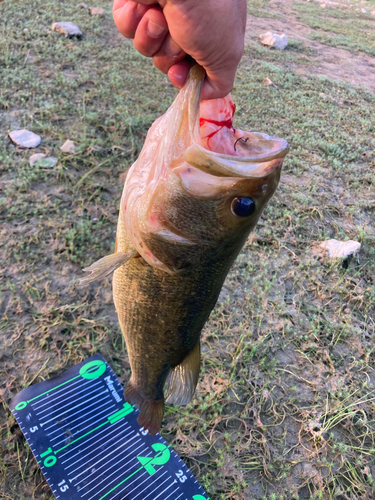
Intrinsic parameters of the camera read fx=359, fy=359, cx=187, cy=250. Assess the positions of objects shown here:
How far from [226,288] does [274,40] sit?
21.7ft

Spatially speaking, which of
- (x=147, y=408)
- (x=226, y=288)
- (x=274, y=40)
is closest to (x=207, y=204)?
(x=147, y=408)

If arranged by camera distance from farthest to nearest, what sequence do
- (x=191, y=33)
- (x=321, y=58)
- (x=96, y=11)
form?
(x=321, y=58)
(x=96, y=11)
(x=191, y=33)

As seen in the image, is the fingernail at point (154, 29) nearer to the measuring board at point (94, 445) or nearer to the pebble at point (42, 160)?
the measuring board at point (94, 445)

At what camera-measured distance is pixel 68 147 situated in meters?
3.58

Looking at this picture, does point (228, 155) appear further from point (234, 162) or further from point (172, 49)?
point (172, 49)

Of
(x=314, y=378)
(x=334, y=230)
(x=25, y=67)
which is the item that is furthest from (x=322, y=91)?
(x=314, y=378)

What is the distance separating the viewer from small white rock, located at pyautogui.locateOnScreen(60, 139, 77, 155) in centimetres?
357

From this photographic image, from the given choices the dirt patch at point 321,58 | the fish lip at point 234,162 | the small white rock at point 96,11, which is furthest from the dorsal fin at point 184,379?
the small white rock at point 96,11

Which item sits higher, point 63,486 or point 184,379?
point 184,379

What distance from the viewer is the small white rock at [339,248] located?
337cm

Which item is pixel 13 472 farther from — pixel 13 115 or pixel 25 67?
pixel 25 67

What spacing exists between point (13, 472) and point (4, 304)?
3.51 ft

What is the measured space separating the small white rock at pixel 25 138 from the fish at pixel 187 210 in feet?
8.80

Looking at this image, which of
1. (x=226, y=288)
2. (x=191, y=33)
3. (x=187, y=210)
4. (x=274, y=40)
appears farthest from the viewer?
(x=274, y=40)
